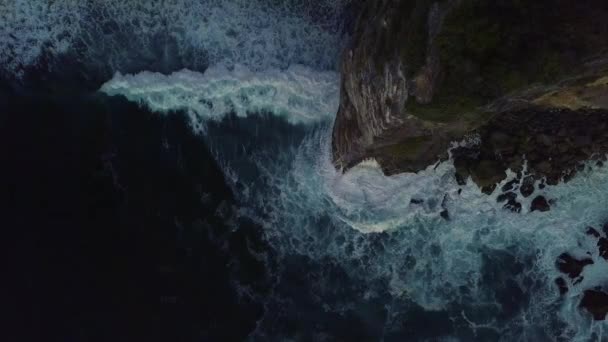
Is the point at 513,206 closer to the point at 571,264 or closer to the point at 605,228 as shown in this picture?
the point at 571,264

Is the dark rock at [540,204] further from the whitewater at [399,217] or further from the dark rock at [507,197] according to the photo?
the dark rock at [507,197]

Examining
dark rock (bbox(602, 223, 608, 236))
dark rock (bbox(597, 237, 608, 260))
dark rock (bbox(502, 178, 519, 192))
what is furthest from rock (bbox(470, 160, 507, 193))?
dark rock (bbox(597, 237, 608, 260))

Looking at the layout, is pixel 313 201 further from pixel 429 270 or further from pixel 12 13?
pixel 12 13

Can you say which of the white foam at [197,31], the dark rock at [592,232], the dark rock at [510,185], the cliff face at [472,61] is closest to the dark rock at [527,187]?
the dark rock at [510,185]

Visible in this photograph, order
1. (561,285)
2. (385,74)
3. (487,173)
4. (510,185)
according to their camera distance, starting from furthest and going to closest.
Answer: (561,285) → (510,185) → (487,173) → (385,74)

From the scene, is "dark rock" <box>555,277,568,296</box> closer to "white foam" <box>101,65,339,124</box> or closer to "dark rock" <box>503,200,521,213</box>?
"dark rock" <box>503,200,521,213</box>

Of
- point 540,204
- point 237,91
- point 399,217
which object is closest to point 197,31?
point 237,91

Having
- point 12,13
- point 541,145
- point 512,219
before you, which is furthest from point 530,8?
point 12,13
